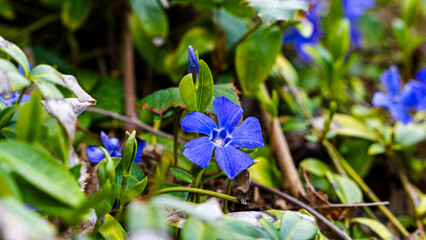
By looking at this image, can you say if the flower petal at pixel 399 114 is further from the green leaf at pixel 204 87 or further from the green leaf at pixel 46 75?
the green leaf at pixel 46 75

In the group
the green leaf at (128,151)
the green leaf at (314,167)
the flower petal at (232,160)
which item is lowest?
the green leaf at (314,167)

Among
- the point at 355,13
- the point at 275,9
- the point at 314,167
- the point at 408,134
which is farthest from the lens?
the point at 355,13

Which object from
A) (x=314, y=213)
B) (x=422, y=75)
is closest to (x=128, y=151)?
(x=314, y=213)

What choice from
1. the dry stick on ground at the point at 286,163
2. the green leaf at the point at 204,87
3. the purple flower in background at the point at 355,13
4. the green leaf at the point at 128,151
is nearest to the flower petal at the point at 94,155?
the green leaf at the point at 128,151

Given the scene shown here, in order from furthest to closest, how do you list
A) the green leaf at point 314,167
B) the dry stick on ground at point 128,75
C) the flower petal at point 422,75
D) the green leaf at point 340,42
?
the flower petal at point 422,75 < the green leaf at point 340,42 < the dry stick on ground at point 128,75 < the green leaf at point 314,167

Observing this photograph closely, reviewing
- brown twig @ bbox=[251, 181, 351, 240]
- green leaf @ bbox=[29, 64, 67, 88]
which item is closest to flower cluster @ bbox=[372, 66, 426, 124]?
brown twig @ bbox=[251, 181, 351, 240]

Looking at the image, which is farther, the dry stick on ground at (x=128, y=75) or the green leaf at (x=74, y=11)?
the green leaf at (x=74, y=11)

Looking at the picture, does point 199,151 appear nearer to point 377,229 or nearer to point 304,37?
point 377,229

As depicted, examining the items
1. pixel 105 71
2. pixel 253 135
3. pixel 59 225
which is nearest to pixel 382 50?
pixel 105 71
